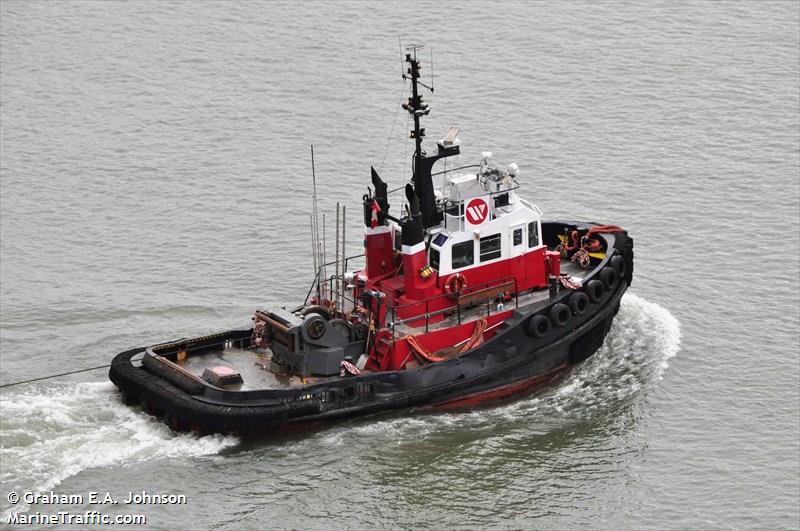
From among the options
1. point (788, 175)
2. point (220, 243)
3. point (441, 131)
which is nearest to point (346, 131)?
point (441, 131)

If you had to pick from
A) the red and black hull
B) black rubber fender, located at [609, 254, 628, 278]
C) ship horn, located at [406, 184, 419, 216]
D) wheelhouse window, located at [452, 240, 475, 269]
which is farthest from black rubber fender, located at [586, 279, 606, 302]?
ship horn, located at [406, 184, 419, 216]

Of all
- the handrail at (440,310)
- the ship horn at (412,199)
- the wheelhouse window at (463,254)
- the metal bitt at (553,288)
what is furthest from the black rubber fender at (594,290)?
the ship horn at (412,199)

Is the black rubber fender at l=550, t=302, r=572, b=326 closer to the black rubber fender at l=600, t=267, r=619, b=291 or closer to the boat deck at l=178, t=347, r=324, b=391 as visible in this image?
the black rubber fender at l=600, t=267, r=619, b=291

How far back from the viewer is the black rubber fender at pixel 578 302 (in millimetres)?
28516

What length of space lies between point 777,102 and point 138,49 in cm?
1583

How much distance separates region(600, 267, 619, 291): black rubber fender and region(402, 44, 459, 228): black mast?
312 centimetres

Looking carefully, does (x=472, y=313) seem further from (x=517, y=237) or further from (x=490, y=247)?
(x=517, y=237)

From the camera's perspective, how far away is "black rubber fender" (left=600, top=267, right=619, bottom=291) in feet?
95.7

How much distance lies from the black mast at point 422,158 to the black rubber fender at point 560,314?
2476 millimetres

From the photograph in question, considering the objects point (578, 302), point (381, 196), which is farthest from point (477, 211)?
point (578, 302)

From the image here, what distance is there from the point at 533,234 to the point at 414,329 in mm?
2823

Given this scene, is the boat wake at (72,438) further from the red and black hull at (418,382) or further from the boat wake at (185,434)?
the red and black hull at (418,382)

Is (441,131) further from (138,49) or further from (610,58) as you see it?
(138,49)

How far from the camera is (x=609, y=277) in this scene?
29.2 m
